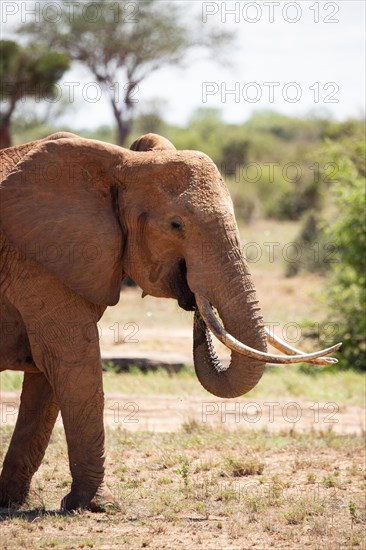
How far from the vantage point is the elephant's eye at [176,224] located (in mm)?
6730

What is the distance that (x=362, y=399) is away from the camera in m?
12.8

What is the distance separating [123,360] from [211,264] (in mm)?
7206

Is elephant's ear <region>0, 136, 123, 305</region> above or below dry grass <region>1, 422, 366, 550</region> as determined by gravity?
above

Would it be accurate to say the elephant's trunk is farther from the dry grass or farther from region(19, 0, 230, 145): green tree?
region(19, 0, 230, 145): green tree

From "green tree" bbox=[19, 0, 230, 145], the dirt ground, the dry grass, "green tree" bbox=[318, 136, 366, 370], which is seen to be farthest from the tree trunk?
the dry grass

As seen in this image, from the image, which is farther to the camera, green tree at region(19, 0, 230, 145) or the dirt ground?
green tree at region(19, 0, 230, 145)

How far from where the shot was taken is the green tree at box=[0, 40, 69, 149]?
2402 centimetres

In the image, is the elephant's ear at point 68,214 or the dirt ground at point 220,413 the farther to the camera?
Result: the dirt ground at point 220,413

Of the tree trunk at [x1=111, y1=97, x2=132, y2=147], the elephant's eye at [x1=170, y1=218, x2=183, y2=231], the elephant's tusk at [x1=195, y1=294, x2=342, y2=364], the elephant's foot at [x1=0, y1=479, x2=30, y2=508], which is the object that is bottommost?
the elephant's foot at [x1=0, y1=479, x2=30, y2=508]

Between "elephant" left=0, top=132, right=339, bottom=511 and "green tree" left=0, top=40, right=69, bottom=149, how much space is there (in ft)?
57.1

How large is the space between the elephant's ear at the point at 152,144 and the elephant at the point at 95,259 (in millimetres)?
193

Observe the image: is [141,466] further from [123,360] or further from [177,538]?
[123,360]

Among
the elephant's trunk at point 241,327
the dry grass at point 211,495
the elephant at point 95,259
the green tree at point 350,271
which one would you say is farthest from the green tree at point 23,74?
the elephant's trunk at point 241,327

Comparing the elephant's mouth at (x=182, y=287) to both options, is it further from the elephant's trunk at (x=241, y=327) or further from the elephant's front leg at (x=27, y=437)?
the elephant's front leg at (x=27, y=437)
